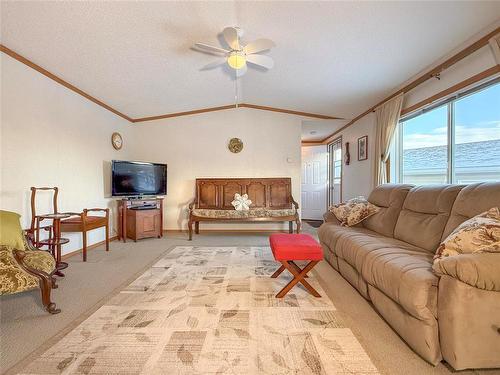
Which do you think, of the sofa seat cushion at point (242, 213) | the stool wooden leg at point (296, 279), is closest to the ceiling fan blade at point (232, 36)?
the stool wooden leg at point (296, 279)

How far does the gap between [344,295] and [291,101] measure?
140 inches

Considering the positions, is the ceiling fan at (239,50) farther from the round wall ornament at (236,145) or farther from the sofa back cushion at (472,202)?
the round wall ornament at (236,145)

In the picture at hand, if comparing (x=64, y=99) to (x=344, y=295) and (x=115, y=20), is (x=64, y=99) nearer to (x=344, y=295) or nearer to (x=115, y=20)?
(x=115, y=20)

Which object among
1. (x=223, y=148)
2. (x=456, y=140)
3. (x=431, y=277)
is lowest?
(x=431, y=277)

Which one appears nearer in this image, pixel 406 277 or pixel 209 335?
pixel 406 277

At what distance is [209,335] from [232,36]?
251 centimetres

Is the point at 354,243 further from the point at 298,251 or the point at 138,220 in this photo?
the point at 138,220

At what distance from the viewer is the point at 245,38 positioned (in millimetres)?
2822

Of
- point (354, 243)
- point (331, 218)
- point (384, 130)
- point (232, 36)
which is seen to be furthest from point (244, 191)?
point (232, 36)

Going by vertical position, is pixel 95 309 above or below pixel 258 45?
below

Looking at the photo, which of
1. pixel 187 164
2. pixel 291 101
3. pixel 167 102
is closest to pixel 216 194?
pixel 187 164

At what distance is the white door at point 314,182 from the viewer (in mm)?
7031

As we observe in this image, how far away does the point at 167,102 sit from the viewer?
467 centimetres

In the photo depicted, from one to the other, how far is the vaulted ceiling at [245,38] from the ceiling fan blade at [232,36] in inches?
7.8
